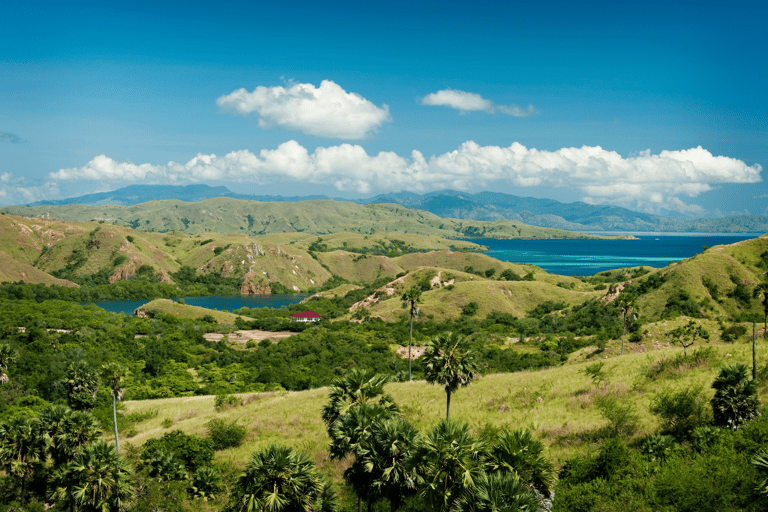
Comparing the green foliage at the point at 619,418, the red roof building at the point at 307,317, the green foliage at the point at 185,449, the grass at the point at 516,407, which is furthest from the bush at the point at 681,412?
the red roof building at the point at 307,317

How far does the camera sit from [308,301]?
17625 cm

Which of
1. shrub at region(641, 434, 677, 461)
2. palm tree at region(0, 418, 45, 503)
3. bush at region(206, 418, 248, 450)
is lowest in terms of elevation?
bush at region(206, 418, 248, 450)

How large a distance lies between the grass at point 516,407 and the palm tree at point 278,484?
1113cm

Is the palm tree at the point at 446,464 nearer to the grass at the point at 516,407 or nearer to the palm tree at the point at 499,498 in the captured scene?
the palm tree at the point at 499,498

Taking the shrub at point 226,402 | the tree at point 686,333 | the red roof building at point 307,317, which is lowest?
the red roof building at point 307,317

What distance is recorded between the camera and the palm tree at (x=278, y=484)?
21.1 metres

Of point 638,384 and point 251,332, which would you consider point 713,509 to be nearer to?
point 638,384

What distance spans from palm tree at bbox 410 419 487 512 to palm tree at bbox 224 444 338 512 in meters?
5.65

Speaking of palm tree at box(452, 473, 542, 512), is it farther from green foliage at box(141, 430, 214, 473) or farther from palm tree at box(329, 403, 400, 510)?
green foliage at box(141, 430, 214, 473)

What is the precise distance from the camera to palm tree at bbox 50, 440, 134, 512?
2753 centimetres

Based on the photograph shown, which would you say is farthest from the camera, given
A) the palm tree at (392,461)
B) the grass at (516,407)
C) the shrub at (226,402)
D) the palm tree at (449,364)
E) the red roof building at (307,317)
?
the red roof building at (307,317)

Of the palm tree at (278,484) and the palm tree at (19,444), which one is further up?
the palm tree at (278,484)

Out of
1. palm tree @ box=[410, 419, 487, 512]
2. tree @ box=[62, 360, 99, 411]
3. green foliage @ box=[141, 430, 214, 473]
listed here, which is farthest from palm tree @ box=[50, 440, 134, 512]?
palm tree @ box=[410, 419, 487, 512]

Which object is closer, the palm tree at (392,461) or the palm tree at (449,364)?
the palm tree at (392,461)
